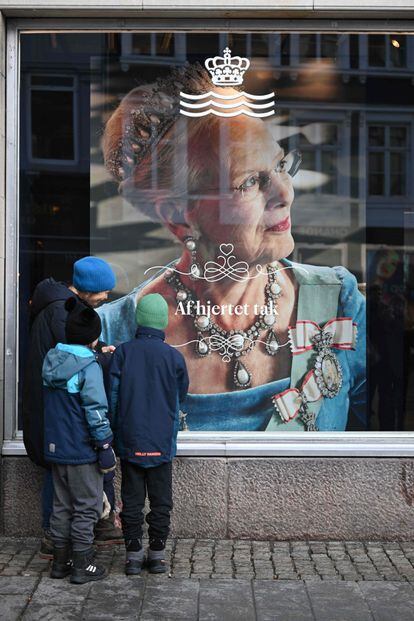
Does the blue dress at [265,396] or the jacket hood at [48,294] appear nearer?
the jacket hood at [48,294]

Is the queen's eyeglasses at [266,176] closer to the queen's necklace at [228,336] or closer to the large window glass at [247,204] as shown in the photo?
the large window glass at [247,204]

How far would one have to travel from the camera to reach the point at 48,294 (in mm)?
6164

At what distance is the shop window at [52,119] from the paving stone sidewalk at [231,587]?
295cm

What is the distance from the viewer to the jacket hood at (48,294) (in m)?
6.13

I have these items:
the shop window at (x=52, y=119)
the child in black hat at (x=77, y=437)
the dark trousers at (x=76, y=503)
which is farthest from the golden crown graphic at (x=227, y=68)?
the dark trousers at (x=76, y=503)

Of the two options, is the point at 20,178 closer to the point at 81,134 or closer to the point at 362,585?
the point at 81,134

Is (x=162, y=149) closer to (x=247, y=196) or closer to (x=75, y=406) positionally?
(x=247, y=196)

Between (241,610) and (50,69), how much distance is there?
428cm

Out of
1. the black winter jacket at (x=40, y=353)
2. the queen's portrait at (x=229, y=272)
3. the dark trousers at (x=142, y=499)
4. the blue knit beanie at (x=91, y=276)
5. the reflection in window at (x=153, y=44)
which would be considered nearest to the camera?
the dark trousers at (x=142, y=499)

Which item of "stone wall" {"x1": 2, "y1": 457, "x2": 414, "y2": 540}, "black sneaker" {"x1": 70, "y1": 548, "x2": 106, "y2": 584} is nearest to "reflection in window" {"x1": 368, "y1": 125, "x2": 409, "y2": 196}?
"stone wall" {"x1": 2, "y1": 457, "x2": 414, "y2": 540}

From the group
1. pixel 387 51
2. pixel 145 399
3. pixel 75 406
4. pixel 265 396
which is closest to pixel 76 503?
pixel 75 406

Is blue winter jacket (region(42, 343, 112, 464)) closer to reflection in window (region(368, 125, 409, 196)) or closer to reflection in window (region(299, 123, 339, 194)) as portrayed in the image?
reflection in window (region(299, 123, 339, 194))

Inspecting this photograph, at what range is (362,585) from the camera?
5.61 meters

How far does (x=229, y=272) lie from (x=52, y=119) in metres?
1.81
